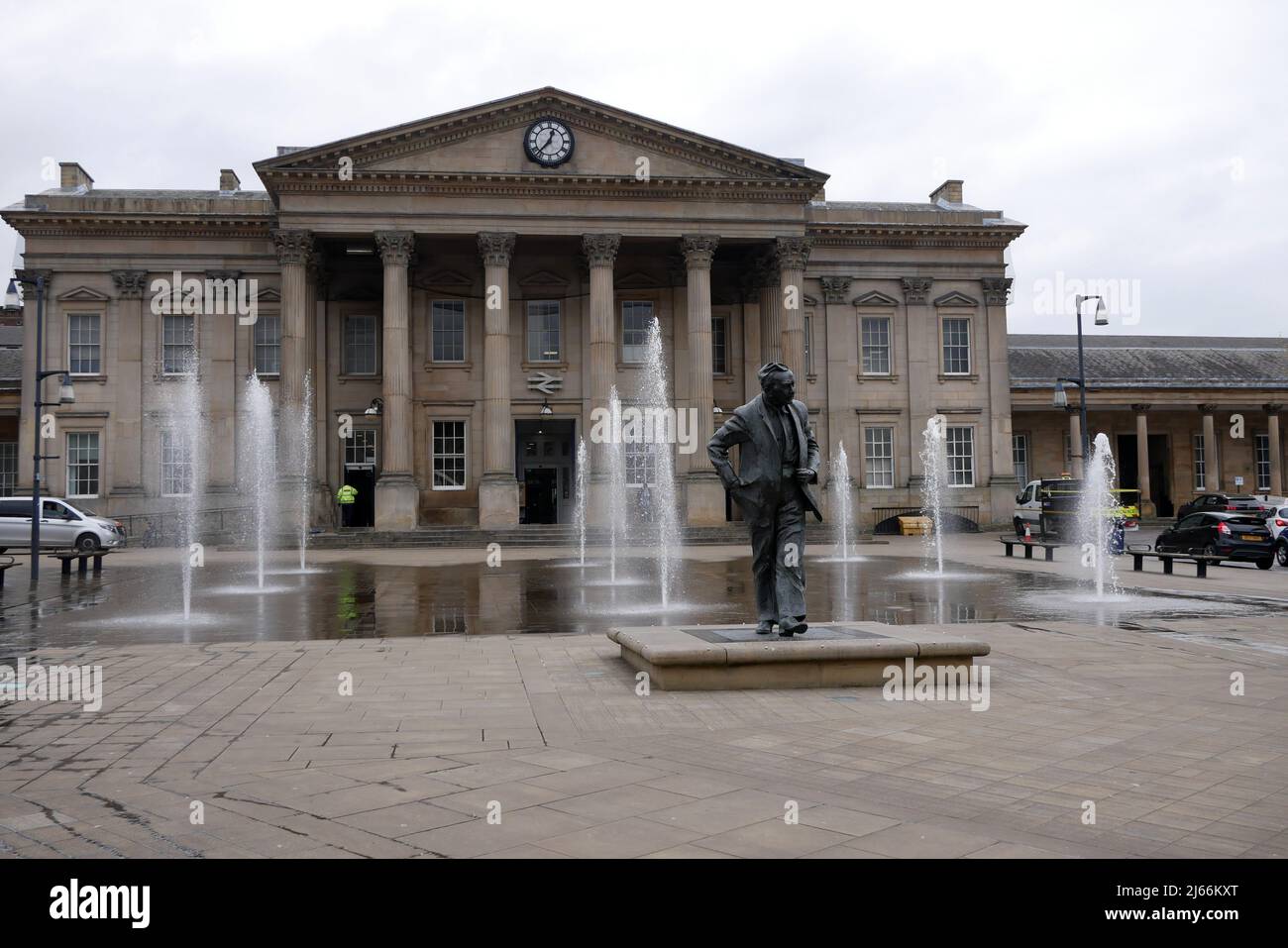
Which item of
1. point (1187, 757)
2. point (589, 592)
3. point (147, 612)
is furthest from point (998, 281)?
point (1187, 757)

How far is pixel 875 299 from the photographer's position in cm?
4425

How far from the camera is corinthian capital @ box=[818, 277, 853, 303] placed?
43719 millimetres

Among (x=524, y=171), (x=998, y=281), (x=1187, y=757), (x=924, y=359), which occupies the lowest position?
(x=1187, y=757)

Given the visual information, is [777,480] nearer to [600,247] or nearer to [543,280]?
[600,247]

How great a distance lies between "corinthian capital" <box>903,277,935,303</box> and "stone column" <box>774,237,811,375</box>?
22.0 ft

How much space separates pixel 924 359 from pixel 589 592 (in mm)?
30449

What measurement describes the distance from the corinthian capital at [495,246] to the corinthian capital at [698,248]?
6.49m

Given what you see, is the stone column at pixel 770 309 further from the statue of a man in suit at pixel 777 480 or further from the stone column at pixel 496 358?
the statue of a man in suit at pixel 777 480

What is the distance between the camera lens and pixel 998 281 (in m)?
44.6

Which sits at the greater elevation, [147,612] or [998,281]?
[998,281]

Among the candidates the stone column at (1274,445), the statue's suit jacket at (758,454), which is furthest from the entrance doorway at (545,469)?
the stone column at (1274,445)

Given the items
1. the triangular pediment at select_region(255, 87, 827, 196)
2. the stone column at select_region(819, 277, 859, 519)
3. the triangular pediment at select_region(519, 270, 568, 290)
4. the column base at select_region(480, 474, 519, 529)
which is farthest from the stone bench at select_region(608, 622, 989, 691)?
the stone column at select_region(819, 277, 859, 519)

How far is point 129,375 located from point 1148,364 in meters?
50.3
